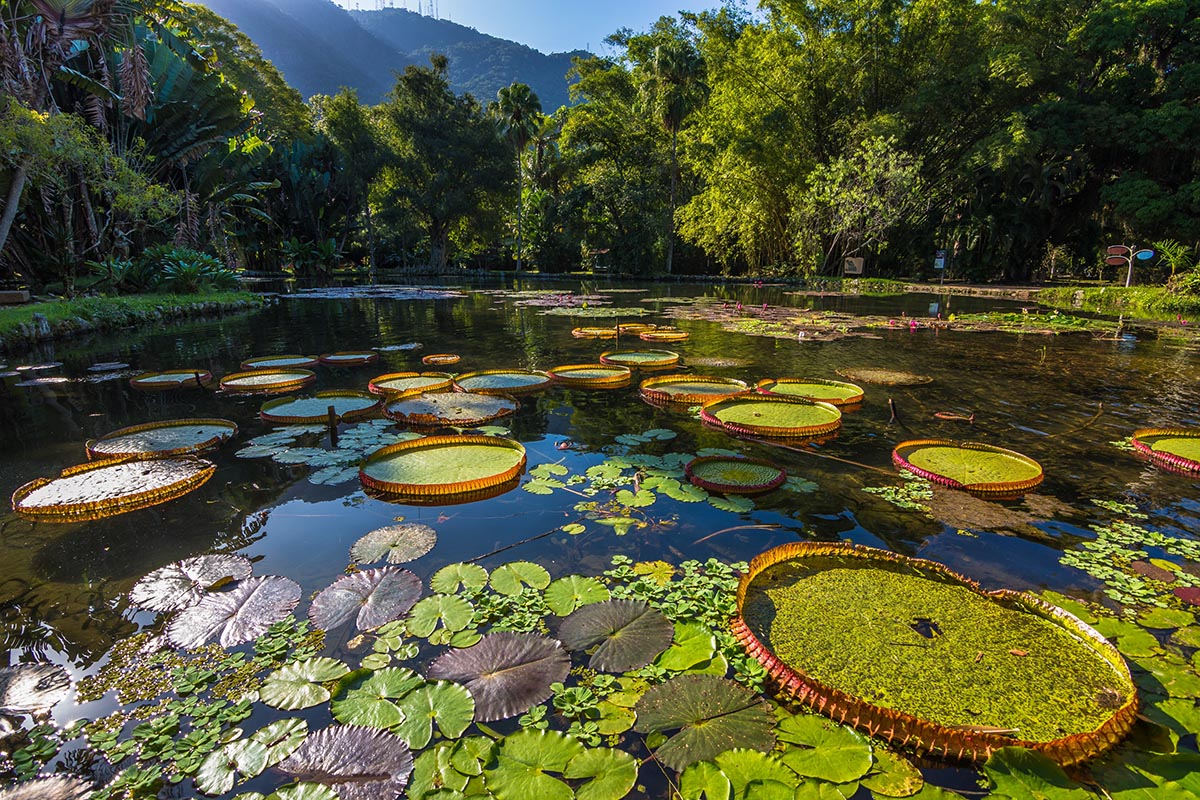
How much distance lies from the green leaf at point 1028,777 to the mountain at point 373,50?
125169 mm

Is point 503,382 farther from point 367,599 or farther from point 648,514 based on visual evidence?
point 367,599

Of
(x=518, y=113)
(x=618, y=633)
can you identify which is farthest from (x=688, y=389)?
(x=518, y=113)

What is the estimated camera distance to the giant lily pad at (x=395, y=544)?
9.01 ft

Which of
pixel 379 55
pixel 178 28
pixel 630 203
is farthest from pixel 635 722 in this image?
pixel 379 55

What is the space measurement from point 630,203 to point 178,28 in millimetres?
19939

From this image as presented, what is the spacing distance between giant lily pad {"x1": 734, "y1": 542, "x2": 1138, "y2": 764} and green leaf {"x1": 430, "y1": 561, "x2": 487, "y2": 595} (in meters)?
1.19

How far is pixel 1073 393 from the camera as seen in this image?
19.6 ft

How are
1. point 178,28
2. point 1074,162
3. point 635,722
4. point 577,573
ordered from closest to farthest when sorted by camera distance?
point 635,722
point 577,573
point 178,28
point 1074,162

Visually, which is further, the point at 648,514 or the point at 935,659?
the point at 648,514

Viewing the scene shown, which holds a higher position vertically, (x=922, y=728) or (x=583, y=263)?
(x=583, y=263)

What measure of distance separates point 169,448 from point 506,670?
3654 mm

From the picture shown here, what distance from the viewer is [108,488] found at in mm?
3400

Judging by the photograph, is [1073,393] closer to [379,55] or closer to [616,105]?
[616,105]

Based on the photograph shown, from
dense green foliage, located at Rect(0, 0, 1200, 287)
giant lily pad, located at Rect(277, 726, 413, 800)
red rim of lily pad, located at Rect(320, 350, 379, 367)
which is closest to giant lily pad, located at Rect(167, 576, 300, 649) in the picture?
giant lily pad, located at Rect(277, 726, 413, 800)
